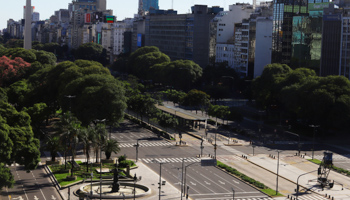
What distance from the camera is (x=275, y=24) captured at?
17338 centimetres

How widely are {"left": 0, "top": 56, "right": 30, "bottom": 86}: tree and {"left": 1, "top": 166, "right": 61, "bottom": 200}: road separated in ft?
262

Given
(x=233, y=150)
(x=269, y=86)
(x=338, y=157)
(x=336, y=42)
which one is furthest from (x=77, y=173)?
(x=336, y=42)

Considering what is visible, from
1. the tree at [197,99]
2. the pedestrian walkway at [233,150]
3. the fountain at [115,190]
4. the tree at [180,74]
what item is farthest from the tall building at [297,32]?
the fountain at [115,190]

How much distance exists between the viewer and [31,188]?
7069 cm

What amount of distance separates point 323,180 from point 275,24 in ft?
335

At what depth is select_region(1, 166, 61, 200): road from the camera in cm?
6675

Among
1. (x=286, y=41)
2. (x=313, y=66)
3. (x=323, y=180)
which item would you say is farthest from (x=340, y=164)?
(x=286, y=41)

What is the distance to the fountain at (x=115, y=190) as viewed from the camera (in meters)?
68.2

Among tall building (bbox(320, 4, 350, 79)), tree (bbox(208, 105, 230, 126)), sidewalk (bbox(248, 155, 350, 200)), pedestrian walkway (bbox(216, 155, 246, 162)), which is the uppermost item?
tall building (bbox(320, 4, 350, 79))

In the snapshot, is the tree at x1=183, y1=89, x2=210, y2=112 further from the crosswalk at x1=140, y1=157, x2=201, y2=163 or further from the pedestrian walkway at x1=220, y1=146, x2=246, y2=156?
the crosswalk at x1=140, y1=157, x2=201, y2=163

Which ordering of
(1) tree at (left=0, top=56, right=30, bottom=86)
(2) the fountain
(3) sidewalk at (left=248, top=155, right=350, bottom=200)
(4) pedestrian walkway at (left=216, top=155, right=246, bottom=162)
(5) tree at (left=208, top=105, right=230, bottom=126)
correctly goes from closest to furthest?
1. (2) the fountain
2. (3) sidewalk at (left=248, top=155, right=350, bottom=200)
3. (4) pedestrian walkway at (left=216, top=155, right=246, bottom=162)
4. (5) tree at (left=208, top=105, right=230, bottom=126)
5. (1) tree at (left=0, top=56, right=30, bottom=86)

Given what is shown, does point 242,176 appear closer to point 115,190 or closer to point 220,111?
point 115,190

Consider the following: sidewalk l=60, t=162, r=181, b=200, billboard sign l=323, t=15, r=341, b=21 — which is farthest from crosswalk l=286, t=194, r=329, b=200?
billboard sign l=323, t=15, r=341, b=21

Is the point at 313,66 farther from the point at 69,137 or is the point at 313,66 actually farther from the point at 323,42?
the point at 69,137
